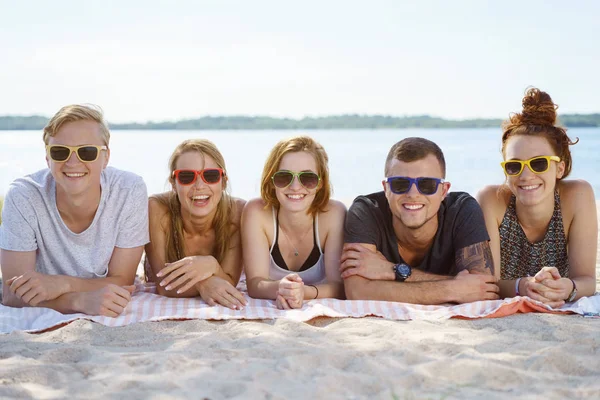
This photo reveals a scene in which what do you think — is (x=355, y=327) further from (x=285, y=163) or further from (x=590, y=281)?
(x=590, y=281)

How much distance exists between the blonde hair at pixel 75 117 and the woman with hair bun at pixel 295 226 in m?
1.22

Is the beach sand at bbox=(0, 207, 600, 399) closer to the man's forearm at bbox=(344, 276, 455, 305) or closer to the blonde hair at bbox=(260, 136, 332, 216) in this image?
the man's forearm at bbox=(344, 276, 455, 305)

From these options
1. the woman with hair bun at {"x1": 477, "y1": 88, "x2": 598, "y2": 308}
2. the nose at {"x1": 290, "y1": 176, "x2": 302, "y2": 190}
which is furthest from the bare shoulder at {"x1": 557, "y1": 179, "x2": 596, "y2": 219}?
the nose at {"x1": 290, "y1": 176, "x2": 302, "y2": 190}

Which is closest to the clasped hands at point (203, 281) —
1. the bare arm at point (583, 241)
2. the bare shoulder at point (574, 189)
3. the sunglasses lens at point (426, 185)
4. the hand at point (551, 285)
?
the sunglasses lens at point (426, 185)

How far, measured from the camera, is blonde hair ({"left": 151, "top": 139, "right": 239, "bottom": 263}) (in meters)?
5.12

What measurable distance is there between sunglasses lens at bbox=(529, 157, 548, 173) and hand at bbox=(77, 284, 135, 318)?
9.83 feet

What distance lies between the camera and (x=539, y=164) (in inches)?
189

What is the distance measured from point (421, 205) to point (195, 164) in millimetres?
1700

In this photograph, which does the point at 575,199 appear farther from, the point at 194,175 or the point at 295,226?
the point at 194,175

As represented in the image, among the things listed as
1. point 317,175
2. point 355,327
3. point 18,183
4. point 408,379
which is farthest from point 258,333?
point 18,183

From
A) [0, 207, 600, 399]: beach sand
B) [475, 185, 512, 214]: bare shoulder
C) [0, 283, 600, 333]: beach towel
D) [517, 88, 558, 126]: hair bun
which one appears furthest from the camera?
[475, 185, 512, 214]: bare shoulder

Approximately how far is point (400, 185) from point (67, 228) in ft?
7.94

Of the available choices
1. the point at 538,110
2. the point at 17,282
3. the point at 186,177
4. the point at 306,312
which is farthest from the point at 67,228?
the point at 538,110

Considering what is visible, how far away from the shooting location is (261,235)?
502 centimetres
